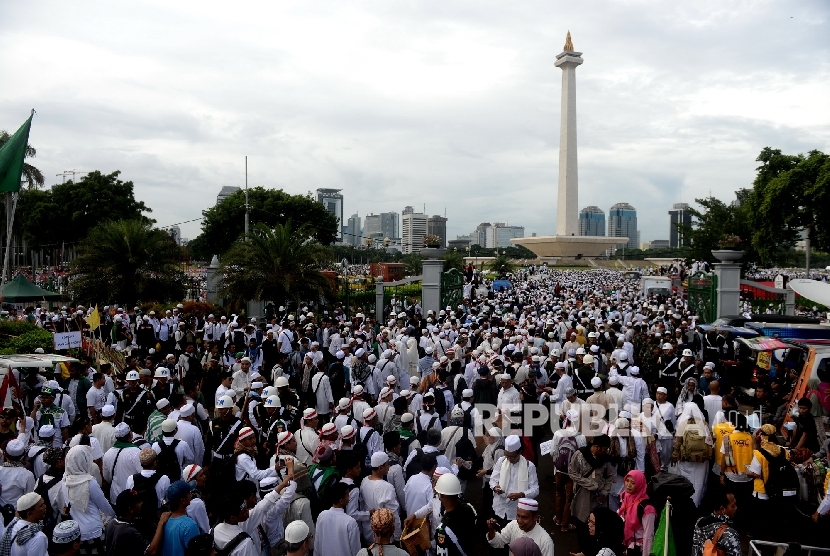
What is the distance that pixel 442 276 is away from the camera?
1881cm

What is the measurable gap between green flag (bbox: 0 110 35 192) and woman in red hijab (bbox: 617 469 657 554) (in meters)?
13.4

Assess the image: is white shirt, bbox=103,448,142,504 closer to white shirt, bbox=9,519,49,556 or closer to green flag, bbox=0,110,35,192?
white shirt, bbox=9,519,49,556

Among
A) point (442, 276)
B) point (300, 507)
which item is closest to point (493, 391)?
point (300, 507)

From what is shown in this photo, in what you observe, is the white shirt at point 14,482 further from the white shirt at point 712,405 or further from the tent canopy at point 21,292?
the tent canopy at point 21,292

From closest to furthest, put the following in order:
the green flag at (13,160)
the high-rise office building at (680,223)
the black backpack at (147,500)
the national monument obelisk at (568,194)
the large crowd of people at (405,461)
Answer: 1. the large crowd of people at (405,461)
2. the black backpack at (147,500)
3. the green flag at (13,160)
4. the high-rise office building at (680,223)
5. the national monument obelisk at (568,194)

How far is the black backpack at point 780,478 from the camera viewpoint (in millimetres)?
6004

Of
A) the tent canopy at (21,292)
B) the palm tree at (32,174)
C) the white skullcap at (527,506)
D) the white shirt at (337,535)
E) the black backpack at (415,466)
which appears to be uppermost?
the palm tree at (32,174)

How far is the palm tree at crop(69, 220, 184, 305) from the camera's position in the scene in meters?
19.7

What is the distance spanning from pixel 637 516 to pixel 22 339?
513 inches

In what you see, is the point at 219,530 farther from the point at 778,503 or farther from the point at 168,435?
the point at 778,503

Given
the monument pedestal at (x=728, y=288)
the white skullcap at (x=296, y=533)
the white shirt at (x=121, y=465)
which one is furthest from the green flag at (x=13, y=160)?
the monument pedestal at (x=728, y=288)

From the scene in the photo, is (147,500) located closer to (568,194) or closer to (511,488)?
(511,488)

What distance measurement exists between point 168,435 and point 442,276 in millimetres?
13572

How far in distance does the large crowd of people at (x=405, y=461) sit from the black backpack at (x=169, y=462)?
19 mm
